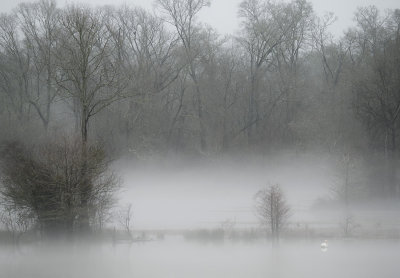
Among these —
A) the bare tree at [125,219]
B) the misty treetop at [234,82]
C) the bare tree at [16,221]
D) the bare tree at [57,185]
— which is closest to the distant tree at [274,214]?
the bare tree at [125,219]

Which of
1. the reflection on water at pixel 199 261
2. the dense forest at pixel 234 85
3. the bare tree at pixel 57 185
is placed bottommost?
the reflection on water at pixel 199 261

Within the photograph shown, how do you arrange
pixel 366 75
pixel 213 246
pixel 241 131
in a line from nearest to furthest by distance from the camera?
pixel 213 246 → pixel 366 75 → pixel 241 131

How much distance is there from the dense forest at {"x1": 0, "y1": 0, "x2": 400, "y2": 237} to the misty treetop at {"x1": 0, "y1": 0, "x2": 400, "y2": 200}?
0.36ft

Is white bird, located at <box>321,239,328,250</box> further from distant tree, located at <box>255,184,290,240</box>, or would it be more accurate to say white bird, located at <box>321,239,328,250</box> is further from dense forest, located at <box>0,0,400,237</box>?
dense forest, located at <box>0,0,400,237</box>

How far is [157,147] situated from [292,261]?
28.5 metres

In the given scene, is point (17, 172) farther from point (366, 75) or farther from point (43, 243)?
point (366, 75)

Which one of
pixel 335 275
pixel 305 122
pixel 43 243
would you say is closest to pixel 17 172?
pixel 43 243

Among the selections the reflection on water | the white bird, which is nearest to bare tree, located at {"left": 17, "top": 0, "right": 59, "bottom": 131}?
the reflection on water

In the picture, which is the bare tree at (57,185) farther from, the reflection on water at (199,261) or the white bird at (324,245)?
the white bird at (324,245)

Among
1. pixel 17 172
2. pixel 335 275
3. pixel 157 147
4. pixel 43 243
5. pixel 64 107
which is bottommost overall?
pixel 335 275

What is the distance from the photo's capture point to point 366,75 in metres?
47.0

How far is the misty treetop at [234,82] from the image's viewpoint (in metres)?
46.1

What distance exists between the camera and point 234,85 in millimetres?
55969

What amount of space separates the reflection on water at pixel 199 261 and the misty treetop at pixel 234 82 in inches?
781
